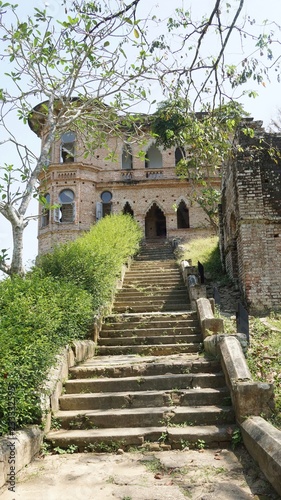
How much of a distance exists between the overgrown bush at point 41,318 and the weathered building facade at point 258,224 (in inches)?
156

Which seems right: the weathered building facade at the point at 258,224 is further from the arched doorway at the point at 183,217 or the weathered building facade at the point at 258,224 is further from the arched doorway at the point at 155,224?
the arched doorway at the point at 155,224

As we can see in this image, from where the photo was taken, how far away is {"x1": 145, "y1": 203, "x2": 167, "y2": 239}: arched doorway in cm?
2852

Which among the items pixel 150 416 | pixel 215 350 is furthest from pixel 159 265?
pixel 150 416

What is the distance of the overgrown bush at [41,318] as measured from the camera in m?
4.09

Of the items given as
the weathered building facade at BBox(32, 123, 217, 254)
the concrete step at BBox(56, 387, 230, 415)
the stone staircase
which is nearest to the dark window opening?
the weathered building facade at BBox(32, 123, 217, 254)

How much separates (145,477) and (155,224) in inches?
999

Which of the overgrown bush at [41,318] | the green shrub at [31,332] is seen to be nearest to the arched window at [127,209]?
the overgrown bush at [41,318]

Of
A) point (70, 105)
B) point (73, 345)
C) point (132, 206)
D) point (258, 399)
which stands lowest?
point (258, 399)

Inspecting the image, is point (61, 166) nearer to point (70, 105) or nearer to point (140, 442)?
point (70, 105)

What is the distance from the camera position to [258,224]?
11398mm

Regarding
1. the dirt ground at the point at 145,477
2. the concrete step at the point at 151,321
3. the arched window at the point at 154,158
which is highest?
the arched window at the point at 154,158

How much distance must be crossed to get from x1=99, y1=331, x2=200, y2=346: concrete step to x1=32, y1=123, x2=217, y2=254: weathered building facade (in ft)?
55.0

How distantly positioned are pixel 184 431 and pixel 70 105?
24.6ft

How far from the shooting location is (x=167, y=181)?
25.8 m
